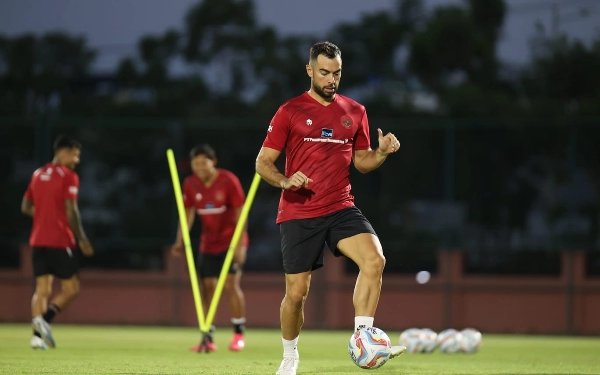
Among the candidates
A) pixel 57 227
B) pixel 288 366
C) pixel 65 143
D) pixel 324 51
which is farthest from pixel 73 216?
pixel 324 51

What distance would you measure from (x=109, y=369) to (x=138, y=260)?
1166 centimetres

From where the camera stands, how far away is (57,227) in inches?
513

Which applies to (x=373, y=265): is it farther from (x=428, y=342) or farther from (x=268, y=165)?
(x=428, y=342)

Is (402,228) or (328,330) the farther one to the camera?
(402,228)

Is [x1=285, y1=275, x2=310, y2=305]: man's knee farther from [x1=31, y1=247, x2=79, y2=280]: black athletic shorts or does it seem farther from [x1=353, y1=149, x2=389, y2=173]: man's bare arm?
[x1=31, y1=247, x2=79, y2=280]: black athletic shorts

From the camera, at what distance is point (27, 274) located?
1992 cm

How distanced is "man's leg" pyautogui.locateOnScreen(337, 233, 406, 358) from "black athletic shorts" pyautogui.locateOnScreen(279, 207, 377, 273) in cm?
8

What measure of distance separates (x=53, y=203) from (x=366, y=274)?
17.9ft

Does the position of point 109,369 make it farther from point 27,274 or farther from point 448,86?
point 448,86

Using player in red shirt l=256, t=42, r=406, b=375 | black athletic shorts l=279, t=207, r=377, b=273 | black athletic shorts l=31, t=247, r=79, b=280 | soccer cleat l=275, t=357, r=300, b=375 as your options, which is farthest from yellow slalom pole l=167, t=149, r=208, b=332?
black athletic shorts l=279, t=207, r=377, b=273

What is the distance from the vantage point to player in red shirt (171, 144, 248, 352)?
1317cm

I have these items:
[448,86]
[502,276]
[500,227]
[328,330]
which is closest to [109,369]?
[328,330]

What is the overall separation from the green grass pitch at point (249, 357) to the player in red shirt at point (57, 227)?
0.63 meters

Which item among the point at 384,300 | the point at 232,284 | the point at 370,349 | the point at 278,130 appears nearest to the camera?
the point at 370,349
